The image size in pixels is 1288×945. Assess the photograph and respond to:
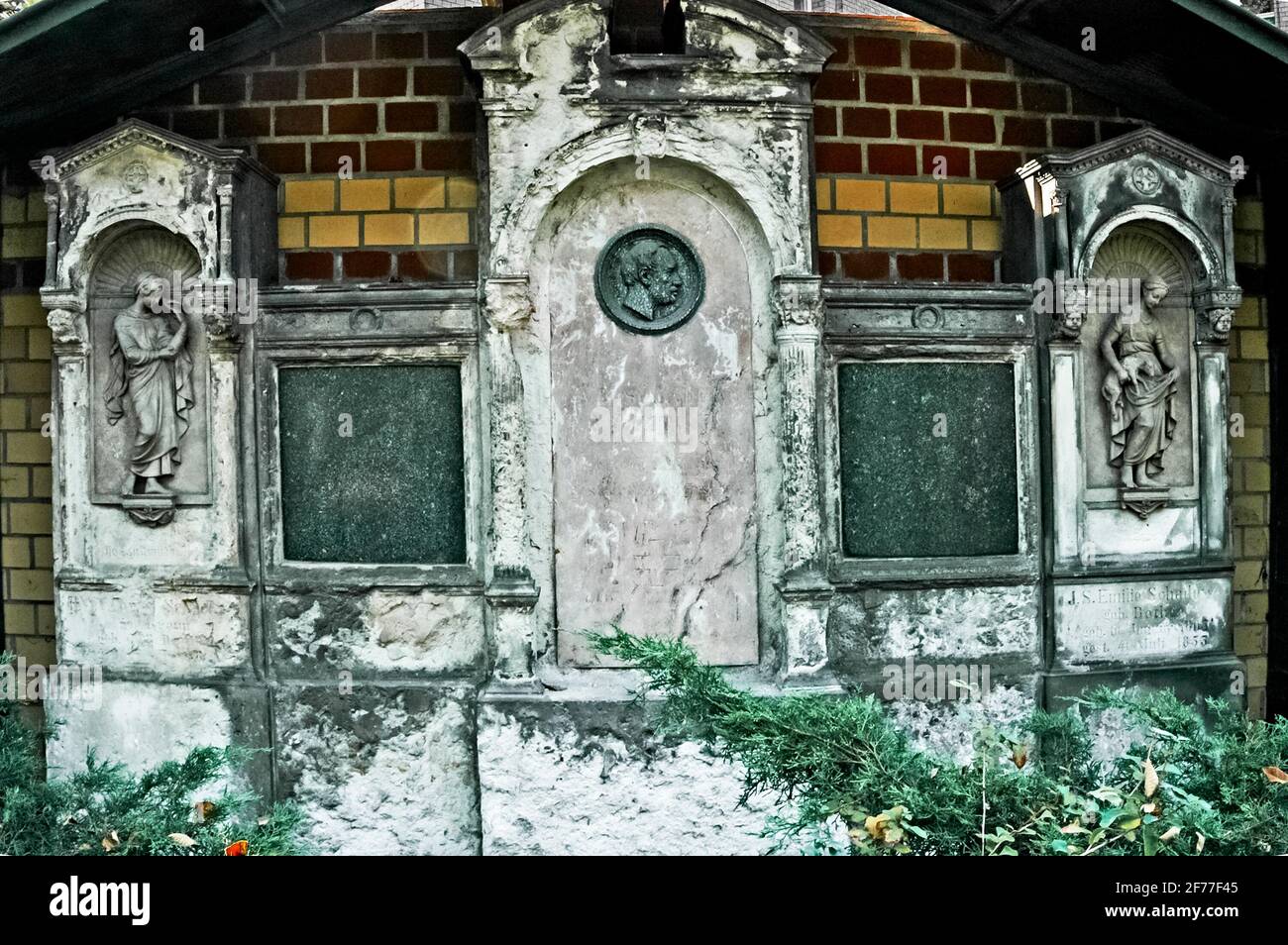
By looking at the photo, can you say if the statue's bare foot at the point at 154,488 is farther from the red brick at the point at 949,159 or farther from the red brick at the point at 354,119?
the red brick at the point at 949,159

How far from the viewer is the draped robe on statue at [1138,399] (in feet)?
20.9

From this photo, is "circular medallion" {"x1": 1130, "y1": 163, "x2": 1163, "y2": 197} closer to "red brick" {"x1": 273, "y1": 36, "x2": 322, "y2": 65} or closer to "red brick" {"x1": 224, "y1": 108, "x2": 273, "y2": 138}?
"red brick" {"x1": 273, "y1": 36, "x2": 322, "y2": 65}

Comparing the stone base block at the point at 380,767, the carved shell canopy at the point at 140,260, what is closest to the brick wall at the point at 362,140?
the carved shell canopy at the point at 140,260

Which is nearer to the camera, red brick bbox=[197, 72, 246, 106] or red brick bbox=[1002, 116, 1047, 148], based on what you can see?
red brick bbox=[197, 72, 246, 106]

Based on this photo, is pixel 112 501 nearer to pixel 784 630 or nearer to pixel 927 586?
pixel 784 630

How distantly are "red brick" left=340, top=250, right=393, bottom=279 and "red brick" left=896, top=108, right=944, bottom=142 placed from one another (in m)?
3.07

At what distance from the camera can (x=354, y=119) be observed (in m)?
6.40

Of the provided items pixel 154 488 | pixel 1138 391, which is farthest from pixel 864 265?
pixel 154 488

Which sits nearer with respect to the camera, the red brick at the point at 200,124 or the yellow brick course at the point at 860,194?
the red brick at the point at 200,124

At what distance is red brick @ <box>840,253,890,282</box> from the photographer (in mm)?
6555

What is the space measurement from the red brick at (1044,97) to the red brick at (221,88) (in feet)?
15.0

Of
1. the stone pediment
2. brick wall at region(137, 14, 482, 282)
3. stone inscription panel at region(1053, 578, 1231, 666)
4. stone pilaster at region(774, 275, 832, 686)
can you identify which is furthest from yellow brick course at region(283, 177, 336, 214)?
stone inscription panel at region(1053, 578, 1231, 666)

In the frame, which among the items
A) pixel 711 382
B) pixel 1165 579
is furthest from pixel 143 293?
pixel 1165 579

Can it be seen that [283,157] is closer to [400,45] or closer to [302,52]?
[302,52]
